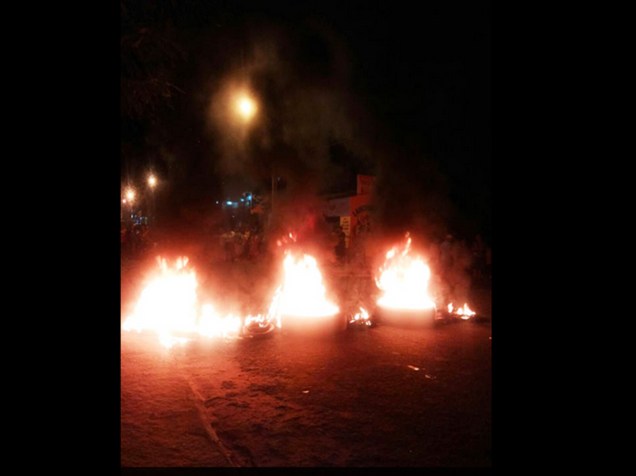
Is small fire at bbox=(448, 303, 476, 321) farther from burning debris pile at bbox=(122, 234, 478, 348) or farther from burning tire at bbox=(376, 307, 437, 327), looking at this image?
burning tire at bbox=(376, 307, 437, 327)

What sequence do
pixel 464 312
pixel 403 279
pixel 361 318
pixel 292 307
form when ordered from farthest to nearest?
pixel 403 279
pixel 464 312
pixel 361 318
pixel 292 307

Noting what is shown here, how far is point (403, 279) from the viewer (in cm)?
894

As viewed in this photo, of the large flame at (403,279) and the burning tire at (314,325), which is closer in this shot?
the burning tire at (314,325)

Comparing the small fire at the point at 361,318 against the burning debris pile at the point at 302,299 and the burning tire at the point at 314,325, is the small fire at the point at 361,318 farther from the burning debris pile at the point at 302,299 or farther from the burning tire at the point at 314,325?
the burning tire at the point at 314,325

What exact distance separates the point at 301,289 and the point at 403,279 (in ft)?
7.54

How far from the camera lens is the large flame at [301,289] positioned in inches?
307

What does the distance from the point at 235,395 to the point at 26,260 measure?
3.54 metres

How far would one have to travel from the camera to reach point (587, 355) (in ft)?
4.21

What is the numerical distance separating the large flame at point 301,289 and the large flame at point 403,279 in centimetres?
122

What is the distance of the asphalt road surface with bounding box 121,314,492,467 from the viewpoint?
3.19 metres

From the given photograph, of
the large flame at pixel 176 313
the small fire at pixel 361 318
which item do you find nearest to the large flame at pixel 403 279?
the small fire at pixel 361 318

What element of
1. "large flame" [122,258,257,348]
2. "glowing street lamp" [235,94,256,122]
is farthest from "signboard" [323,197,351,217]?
"large flame" [122,258,257,348]

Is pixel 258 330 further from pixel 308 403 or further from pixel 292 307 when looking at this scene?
pixel 308 403

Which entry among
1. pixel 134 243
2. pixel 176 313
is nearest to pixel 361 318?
pixel 176 313
